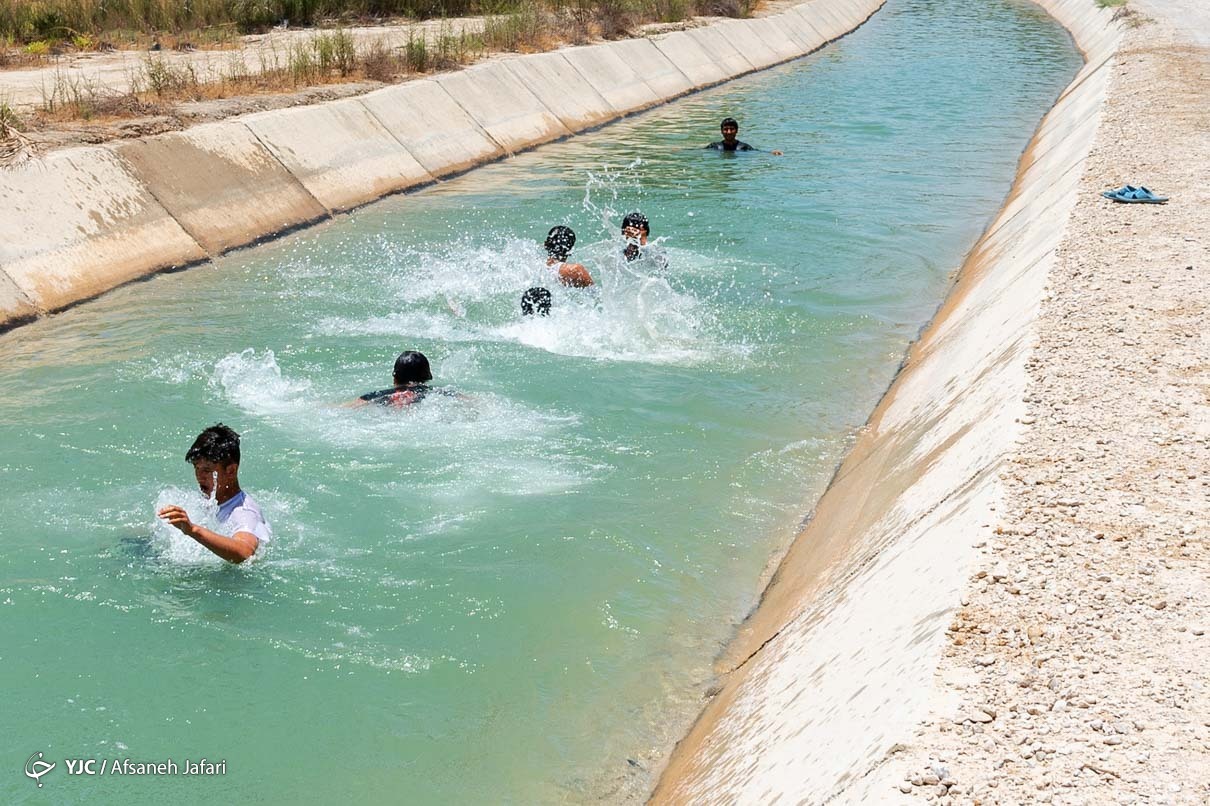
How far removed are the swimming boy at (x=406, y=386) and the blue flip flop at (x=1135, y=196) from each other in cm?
720

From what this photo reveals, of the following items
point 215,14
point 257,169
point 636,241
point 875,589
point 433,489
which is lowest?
point 433,489

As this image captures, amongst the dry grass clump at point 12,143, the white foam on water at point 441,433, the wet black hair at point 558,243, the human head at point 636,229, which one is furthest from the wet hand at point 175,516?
the dry grass clump at point 12,143

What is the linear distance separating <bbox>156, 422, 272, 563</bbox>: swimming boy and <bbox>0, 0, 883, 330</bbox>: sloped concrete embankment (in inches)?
232

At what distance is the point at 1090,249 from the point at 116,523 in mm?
7821

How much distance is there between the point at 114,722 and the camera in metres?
5.68

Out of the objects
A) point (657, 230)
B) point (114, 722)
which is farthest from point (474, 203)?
point (114, 722)

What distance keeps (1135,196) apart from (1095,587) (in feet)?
27.7

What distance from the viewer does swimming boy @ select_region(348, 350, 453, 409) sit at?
9.35 m

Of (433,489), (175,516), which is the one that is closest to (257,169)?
(433,489)

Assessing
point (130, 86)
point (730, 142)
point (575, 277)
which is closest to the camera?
point (575, 277)

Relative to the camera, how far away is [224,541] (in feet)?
21.8

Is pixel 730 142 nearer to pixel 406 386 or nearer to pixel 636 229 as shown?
pixel 636 229

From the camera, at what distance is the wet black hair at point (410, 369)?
9344mm

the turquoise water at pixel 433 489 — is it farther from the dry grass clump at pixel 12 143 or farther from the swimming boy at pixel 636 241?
the dry grass clump at pixel 12 143
